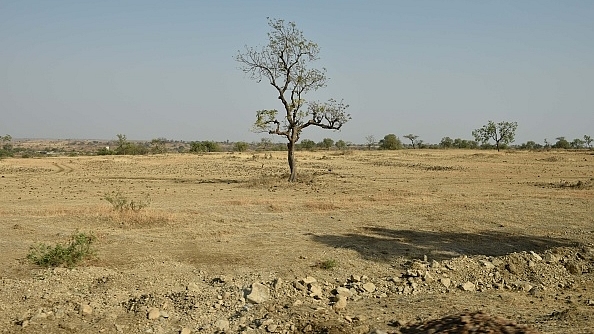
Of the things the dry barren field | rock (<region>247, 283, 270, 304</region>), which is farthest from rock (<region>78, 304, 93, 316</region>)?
rock (<region>247, 283, 270, 304</region>)

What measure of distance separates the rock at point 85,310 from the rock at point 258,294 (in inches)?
85.2

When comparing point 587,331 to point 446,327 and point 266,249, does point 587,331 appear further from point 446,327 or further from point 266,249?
point 266,249

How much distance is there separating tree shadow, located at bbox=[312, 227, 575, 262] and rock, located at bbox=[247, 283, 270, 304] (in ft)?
10.2

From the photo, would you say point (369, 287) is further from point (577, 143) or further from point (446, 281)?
point (577, 143)

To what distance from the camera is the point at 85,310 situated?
254 inches

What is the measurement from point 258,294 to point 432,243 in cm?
548

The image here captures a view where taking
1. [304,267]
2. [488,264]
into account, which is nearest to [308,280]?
[304,267]

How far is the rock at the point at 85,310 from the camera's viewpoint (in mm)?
6441

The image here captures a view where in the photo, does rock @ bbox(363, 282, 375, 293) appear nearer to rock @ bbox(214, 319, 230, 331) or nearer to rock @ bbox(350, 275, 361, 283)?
rock @ bbox(350, 275, 361, 283)

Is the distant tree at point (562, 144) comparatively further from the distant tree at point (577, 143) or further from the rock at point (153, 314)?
the rock at point (153, 314)

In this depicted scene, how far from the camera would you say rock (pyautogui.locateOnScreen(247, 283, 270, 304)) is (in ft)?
22.3

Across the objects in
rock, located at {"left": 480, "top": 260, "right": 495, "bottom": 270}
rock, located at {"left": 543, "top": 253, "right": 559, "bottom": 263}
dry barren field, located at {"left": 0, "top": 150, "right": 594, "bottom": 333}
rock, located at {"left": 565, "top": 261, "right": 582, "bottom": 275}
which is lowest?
dry barren field, located at {"left": 0, "top": 150, "right": 594, "bottom": 333}

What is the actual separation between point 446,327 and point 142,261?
6220 millimetres

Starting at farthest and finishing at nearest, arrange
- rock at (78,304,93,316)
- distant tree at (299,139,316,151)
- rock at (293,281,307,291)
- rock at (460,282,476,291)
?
distant tree at (299,139,316,151)
rock at (460,282,476,291)
rock at (293,281,307,291)
rock at (78,304,93,316)
